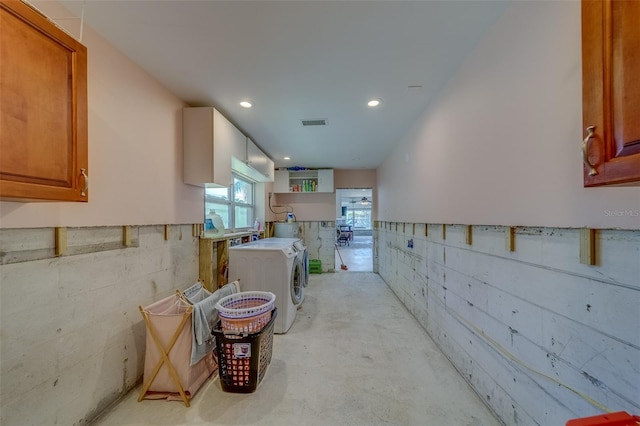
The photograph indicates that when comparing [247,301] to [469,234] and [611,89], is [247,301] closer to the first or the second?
[469,234]

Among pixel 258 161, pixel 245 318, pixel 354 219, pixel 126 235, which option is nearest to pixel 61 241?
pixel 126 235

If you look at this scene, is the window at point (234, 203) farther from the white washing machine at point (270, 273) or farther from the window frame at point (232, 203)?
the white washing machine at point (270, 273)

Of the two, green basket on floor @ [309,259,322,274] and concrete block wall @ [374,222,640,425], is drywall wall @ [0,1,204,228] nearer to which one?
concrete block wall @ [374,222,640,425]

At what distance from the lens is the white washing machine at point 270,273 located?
2900 millimetres

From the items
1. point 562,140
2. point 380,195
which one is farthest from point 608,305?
point 380,195

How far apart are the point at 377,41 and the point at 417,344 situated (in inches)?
106

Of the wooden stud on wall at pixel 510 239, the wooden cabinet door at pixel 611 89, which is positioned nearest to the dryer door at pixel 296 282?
the wooden stud on wall at pixel 510 239

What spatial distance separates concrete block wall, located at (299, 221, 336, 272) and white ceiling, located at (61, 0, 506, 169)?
346 cm

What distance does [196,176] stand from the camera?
8.30ft

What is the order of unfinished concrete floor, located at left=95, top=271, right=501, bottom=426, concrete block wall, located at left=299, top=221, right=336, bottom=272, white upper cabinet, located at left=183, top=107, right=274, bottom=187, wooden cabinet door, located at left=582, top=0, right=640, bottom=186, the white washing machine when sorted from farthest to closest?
concrete block wall, located at left=299, top=221, right=336, bottom=272 < the white washing machine < white upper cabinet, located at left=183, top=107, right=274, bottom=187 < unfinished concrete floor, located at left=95, top=271, right=501, bottom=426 < wooden cabinet door, located at left=582, top=0, right=640, bottom=186

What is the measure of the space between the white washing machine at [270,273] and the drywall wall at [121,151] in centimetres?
89

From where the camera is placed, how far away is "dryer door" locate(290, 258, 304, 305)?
3.13 m

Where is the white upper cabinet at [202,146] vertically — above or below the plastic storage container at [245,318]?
above

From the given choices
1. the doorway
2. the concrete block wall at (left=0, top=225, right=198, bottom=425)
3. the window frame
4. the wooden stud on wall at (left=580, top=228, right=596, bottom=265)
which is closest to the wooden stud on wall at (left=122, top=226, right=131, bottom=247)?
the concrete block wall at (left=0, top=225, right=198, bottom=425)
